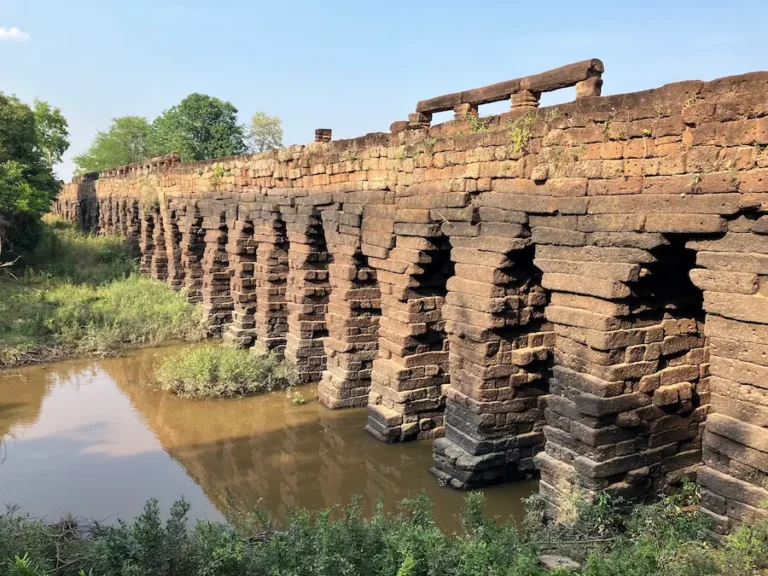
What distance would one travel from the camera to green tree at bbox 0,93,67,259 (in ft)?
54.7

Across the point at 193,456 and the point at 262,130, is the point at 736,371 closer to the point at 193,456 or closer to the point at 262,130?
the point at 193,456

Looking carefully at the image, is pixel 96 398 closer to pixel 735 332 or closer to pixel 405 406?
pixel 405 406

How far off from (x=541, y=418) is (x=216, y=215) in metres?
8.40

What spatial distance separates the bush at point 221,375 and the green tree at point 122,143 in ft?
150

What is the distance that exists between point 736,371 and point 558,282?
1542mm

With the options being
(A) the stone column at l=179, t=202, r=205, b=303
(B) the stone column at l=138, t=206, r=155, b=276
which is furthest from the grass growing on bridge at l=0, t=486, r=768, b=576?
(B) the stone column at l=138, t=206, r=155, b=276

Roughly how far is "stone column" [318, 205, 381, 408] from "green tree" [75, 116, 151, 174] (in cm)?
4702

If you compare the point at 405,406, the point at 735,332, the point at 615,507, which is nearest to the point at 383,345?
the point at 405,406

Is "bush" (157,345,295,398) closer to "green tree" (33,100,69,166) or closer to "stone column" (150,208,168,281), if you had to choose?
"stone column" (150,208,168,281)

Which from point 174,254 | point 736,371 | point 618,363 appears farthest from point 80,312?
point 736,371

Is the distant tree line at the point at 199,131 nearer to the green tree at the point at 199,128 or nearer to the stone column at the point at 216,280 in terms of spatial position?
the green tree at the point at 199,128

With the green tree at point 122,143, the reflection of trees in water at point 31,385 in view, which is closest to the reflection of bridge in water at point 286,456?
the reflection of trees in water at point 31,385

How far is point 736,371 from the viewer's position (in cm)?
446

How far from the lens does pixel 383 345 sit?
797 centimetres
